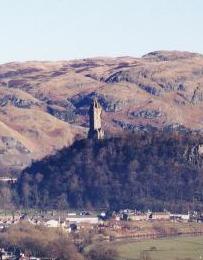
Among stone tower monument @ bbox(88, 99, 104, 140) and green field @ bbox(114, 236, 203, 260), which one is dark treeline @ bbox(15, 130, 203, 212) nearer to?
stone tower monument @ bbox(88, 99, 104, 140)

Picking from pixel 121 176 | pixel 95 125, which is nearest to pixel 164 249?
pixel 121 176

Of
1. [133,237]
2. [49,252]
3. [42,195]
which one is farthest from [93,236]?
[42,195]

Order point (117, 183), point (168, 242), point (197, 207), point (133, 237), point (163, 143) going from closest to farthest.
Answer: point (168, 242) < point (133, 237) < point (197, 207) < point (117, 183) < point (163, 143)

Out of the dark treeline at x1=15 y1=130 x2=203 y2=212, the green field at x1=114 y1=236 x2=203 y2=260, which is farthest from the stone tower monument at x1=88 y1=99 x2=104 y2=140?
the green field at x1=114 y1=236 x2=203 y2=260

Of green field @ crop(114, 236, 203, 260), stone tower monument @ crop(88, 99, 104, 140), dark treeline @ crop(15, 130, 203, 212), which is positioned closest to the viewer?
green field @ crop(114, 236, 203, 260)

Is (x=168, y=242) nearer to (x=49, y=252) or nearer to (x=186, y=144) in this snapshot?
(x=49, y=252)

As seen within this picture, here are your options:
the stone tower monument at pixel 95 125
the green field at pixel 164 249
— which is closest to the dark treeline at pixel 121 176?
the stone tower monument at pixel 95 125

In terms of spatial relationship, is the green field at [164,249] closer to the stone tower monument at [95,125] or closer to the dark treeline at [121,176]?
the dark treeline at [121,176]
